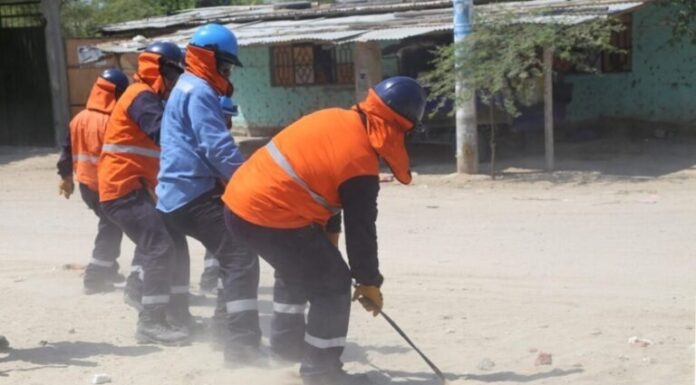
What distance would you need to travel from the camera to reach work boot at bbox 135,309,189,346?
672cm

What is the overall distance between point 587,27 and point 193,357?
9420mm

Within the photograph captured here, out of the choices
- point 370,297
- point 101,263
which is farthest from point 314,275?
point 101,263

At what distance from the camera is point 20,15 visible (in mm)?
21078

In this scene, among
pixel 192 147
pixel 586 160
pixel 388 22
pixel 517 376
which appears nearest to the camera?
pixel 517 376

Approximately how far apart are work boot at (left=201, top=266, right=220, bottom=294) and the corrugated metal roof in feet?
25.3

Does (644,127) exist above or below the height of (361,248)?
below

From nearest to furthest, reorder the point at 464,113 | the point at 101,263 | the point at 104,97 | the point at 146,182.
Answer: the point at 146,182, the point at 104,97, the point at 101,263, the point at 464,113

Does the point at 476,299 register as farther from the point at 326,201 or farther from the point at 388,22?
the point at 388,22

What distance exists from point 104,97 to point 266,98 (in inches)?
547

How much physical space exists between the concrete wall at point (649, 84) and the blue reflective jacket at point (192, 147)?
46.2 feet

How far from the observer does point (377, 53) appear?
57.5ft

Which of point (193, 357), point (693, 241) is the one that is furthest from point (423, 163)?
point (193, 357)

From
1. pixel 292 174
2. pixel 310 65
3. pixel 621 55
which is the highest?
pixel 292 174

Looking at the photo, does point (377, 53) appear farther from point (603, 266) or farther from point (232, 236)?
point (232, 236)
